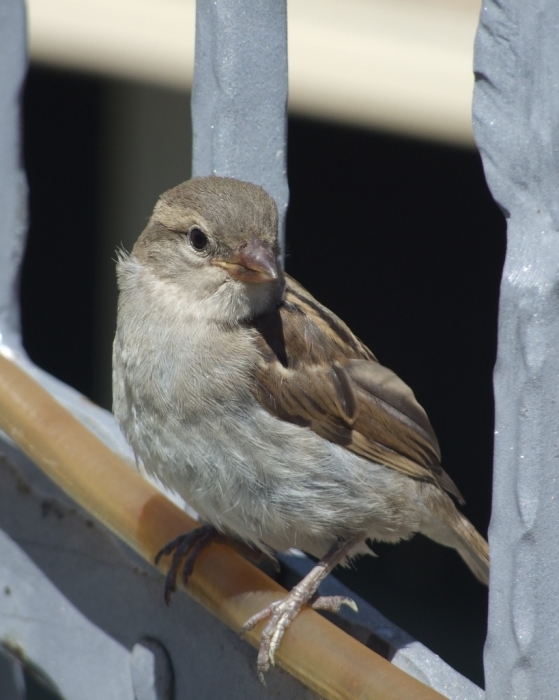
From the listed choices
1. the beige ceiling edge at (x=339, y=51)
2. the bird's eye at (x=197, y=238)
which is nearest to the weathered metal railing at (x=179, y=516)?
the bird's eye at (x=197, y=238)

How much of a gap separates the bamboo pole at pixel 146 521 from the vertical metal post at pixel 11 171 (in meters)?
0.38

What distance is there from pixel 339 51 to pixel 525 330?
4.03 metres

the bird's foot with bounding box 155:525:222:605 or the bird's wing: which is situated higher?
the bird's wing

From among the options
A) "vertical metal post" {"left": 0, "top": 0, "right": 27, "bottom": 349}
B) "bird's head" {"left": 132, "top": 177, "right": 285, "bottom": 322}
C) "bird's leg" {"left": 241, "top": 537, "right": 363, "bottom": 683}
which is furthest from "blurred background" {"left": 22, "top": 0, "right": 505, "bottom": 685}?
"bird's leg" {"left": 241, "top": 537, "right": 363, "bottom": 683}

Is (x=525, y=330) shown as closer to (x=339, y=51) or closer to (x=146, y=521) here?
(x=146, y=521)

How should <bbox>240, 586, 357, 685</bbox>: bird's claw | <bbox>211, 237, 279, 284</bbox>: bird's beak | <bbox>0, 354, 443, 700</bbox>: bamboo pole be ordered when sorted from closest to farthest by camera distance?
<bbox>0, 354, 443, 700</bbox>: bamboo pole, <bbox>240, 586, 357, 685</bbox>: bird's claw, <bbox>211, 237, 279, 284</bbox>: bird's beak

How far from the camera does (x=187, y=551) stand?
2.09 metres

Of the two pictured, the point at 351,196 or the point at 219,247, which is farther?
the point at 351,196

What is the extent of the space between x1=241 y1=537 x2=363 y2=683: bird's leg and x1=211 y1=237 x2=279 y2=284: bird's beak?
624 millimetres

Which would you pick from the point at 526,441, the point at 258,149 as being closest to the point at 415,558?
the point at 258,149

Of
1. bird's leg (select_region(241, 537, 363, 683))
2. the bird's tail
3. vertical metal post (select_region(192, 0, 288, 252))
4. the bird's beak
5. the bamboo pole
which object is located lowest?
the bird's tail

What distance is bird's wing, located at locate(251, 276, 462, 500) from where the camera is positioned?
2281 millimetres

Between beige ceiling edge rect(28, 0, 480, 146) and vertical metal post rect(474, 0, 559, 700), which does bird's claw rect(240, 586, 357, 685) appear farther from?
beige ceiling edge rect(28, 0, 480, 146)

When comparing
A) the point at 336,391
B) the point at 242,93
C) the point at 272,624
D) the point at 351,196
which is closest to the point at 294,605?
the point at 272,624
